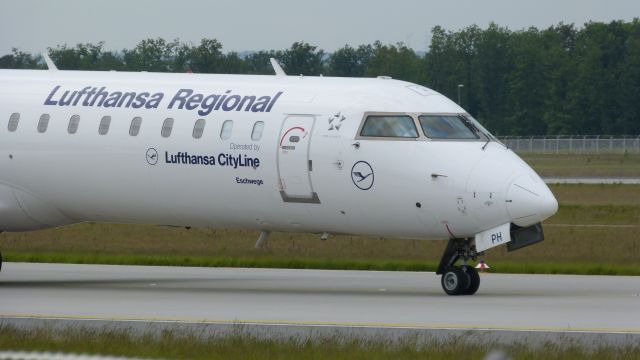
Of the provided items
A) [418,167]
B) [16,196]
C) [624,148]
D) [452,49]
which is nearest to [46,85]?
[16,196]

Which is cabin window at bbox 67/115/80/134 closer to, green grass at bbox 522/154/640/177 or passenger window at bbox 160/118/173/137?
passenger window at bbox 160/118/173/137

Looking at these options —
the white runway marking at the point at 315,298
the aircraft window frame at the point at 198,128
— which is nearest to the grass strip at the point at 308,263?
the white runway marking at the point at 315,298

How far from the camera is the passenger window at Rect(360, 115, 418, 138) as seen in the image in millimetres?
27812

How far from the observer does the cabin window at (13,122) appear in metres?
30.8

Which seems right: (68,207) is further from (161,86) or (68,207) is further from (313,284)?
(313,284)

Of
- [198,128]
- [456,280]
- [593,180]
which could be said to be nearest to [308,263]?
[198,128]

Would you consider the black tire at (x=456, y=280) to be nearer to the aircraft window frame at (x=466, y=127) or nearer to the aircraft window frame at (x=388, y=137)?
the aircraft window frame at (x=466, y=127)

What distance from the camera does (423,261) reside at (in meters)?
38.4

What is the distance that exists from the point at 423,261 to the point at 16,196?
36.6 feet

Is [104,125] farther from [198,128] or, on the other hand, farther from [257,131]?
[257,131]

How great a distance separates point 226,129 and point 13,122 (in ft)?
14.4

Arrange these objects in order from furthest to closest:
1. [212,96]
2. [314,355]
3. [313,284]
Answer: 1. [313,284]
2. [212,96]
3. [314,355]

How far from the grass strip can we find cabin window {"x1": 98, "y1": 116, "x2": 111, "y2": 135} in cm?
820

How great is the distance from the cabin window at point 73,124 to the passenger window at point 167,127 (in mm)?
1757
